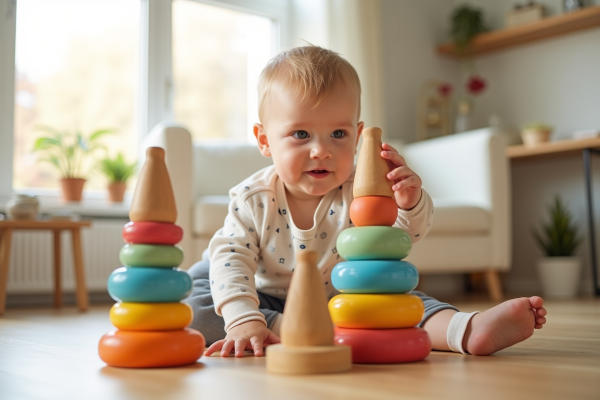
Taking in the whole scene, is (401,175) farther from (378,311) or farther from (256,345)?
(256,345)

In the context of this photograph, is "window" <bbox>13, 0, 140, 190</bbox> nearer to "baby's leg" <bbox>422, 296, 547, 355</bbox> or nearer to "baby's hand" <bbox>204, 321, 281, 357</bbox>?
"baby's hand" <bbox>204, 321, 281, 357</bbox>

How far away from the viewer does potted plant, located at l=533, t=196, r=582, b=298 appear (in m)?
3.07

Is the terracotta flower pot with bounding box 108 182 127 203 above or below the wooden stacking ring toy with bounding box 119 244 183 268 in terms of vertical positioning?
above

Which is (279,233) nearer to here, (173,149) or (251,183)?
(251,183)

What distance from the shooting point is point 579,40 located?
3.57 m

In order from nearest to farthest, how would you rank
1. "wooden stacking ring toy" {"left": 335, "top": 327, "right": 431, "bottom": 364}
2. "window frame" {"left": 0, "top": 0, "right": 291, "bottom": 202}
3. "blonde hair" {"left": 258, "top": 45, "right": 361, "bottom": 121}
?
"wooden stacking ring toy" {"left": 335, "top": 327, "right": 431, "bottom": 364} → "blonde hair" {"left": 258, "top": 45, "right": 361, "bottom": 121} → "window frame" {"left": 0, "top": 0, "right": 291, "bottom": 202}

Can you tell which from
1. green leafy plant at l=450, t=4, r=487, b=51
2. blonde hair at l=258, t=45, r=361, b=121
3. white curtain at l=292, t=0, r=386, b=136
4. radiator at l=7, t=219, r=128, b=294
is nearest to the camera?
blonde hair at l=258, t=45, r=361, b=121

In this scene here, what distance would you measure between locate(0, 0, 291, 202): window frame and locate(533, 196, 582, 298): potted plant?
2.13 meters

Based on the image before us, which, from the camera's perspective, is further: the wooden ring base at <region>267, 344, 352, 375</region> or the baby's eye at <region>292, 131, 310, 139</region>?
the baby's eye at <region>292, 131, 310, 139</region>

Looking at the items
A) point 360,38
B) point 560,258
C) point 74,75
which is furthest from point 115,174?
point 560,258

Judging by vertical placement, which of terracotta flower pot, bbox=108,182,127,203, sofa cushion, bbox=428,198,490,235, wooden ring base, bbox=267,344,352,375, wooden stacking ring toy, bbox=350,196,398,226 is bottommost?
wooden ring base, bbox=267,344,352,375

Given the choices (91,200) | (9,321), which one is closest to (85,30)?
(91,200)

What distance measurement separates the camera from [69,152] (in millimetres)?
3035

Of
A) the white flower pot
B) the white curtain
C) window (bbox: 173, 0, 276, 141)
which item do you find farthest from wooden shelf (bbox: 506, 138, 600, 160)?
window (bbox: 173, 0, 276, 141)
